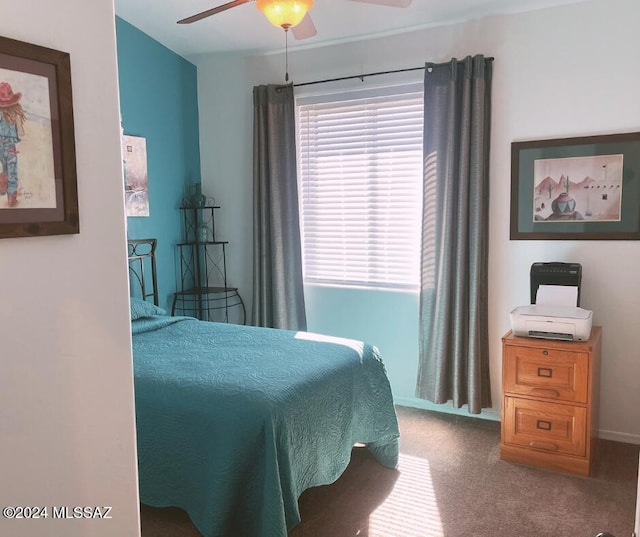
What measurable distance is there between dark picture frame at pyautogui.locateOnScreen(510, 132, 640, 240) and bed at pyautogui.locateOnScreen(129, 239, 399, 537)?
57.6 inches

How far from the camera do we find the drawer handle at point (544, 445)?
9.95ft

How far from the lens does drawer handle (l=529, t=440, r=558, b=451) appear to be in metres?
3.03

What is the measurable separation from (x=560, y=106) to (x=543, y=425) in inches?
74.1

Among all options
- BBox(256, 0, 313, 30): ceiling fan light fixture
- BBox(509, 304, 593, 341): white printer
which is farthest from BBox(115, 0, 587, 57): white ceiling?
BBox(509, 304, 593, 341): white printer

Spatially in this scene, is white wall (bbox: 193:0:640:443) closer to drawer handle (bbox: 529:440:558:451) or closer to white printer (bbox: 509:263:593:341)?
white printer (bbox: 509:263:593:341)

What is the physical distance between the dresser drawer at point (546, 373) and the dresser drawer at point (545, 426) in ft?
0.19

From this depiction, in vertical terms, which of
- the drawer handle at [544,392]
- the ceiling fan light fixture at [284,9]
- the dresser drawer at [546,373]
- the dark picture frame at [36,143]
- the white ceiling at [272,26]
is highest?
the white ceiling at [272,26]

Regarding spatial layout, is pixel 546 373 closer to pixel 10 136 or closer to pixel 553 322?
pixel 553 322

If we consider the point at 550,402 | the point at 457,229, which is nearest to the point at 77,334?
the point at 550,402

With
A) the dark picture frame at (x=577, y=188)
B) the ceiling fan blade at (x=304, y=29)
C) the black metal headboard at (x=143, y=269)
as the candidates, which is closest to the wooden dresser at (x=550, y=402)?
the dark picture frame at (x=577, y=188)

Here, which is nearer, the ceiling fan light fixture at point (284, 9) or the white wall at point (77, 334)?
the white wall at point (77, 334)

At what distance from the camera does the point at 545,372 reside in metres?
3.03

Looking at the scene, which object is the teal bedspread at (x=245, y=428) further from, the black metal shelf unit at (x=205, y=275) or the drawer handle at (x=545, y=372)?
the black metal shelf unit at (x=205, y=275)

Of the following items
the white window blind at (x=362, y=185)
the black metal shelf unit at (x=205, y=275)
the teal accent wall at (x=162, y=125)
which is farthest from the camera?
the black metal shelf unit at (x=205, y=275)
